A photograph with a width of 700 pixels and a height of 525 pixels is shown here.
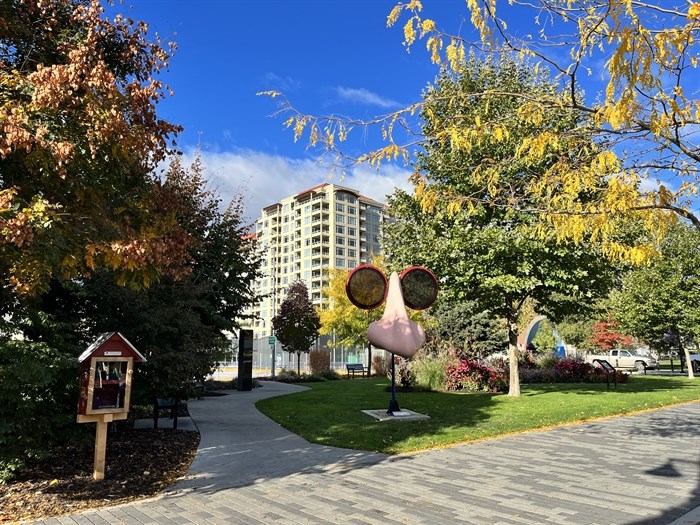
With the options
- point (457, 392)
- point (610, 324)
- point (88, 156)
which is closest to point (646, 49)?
point (88, 156)

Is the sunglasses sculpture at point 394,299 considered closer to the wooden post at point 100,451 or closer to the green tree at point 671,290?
the wooden post at point 100,451

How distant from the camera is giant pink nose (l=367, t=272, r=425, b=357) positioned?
12.4m

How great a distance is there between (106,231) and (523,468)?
6.14m

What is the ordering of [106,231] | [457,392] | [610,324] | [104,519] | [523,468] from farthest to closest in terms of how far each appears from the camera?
[610,324] → [457,392] → [523,468] → [106,231] → [104,519]

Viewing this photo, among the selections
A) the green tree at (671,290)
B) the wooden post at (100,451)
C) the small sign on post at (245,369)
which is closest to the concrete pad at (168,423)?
the wooden post at (100,451)

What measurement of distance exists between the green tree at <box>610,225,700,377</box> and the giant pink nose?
1857 cm

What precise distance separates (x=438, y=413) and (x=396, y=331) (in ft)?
7.60

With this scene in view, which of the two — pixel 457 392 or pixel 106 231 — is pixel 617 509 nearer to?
pixel 106 231

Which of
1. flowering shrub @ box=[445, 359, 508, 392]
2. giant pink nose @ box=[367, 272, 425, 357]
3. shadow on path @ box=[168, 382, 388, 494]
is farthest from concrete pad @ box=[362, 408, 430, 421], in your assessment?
flowering shrub @ box=[445, 359, 508, 392]

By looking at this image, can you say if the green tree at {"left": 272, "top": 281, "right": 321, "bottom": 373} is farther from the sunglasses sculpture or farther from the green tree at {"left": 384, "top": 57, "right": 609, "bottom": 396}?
the sunglasses sculpture

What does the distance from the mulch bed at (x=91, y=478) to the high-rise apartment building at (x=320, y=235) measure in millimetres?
97794

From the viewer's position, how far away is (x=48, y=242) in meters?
5.25

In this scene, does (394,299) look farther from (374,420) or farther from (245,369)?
(245,369)

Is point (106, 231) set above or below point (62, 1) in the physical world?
below
